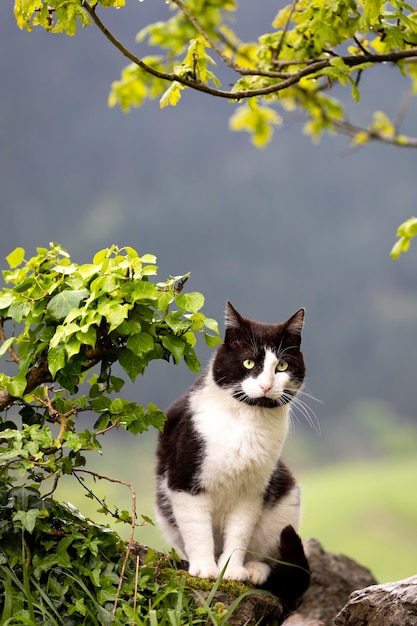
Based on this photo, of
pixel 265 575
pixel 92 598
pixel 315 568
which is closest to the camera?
pixel 92 598

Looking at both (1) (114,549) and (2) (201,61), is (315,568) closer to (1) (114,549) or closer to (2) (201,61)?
(1) (114,549)

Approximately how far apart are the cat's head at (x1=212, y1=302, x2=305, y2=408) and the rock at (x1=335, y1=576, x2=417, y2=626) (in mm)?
685

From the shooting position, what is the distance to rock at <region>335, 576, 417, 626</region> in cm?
240

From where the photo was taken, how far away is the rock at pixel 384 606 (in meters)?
2.40

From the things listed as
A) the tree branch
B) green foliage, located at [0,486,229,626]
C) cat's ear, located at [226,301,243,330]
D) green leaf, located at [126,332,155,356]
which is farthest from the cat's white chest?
the tree branch

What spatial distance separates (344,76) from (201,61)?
573mm

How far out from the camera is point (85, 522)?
8.90ft

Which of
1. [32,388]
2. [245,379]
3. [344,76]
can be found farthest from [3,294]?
[344,76]

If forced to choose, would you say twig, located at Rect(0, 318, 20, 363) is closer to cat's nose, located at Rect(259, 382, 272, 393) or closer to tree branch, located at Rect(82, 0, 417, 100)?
cat's nose, located at Rect(259, 382, 272, 393)

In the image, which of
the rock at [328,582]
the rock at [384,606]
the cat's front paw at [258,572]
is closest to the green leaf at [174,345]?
the cat's front paw at [258,572]

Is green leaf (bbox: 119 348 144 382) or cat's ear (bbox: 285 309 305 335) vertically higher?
cat's ear (bbox: 285 309 305 335)

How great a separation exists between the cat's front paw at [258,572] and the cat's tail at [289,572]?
0.8 inches

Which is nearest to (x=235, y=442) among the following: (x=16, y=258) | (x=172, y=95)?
(x=16, y=258)

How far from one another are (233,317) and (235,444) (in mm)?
434
